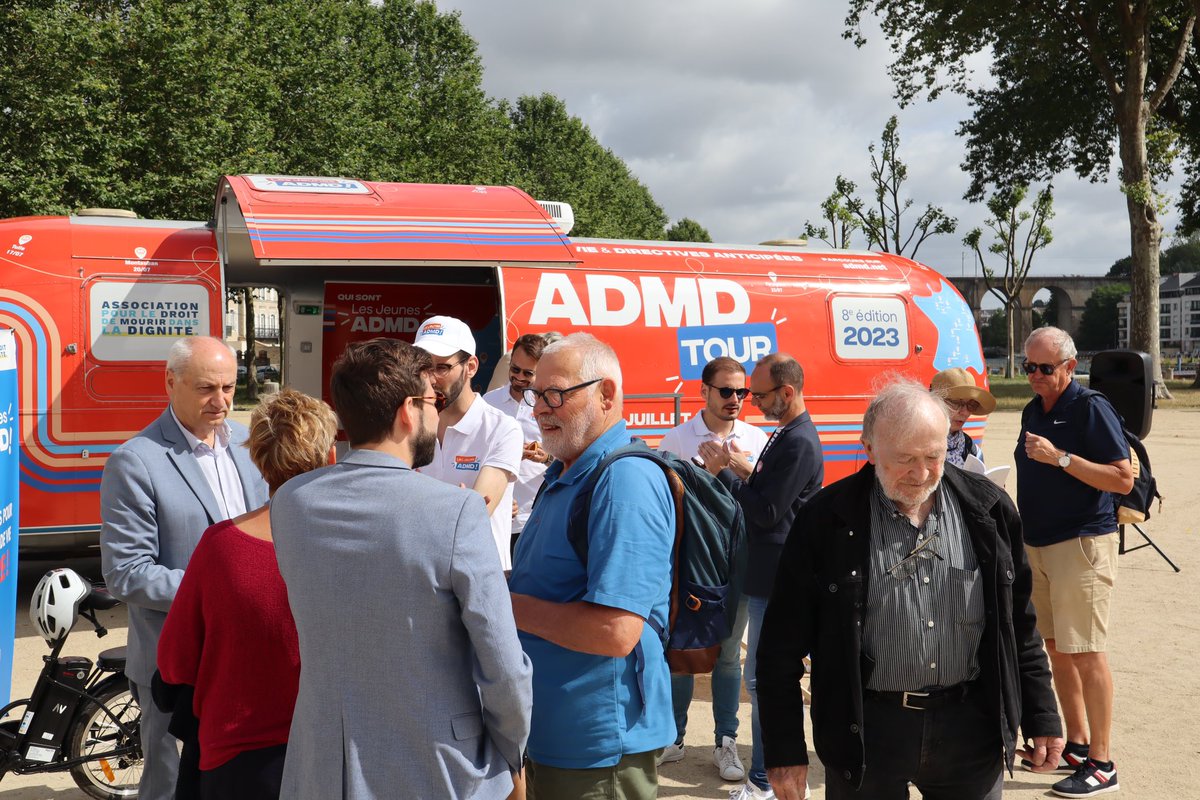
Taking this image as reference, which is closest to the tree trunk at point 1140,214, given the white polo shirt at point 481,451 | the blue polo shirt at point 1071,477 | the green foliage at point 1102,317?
the blue polo shirt at point 1071,477

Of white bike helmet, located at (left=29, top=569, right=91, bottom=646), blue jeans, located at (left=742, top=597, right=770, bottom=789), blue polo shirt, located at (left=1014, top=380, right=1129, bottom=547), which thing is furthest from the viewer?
blue polo shirt, located at (left=1014, top=380, right=1129, bottom=547)

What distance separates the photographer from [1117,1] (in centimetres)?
2600

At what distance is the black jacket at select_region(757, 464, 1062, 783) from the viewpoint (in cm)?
279

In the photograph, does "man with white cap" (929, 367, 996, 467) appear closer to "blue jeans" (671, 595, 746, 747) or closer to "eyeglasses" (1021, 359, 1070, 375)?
"eyeglasses" (1021, 359, 1070, 375)

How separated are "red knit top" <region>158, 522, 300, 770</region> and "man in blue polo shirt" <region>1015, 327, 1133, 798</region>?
347cm

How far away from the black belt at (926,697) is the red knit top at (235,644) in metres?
1.58

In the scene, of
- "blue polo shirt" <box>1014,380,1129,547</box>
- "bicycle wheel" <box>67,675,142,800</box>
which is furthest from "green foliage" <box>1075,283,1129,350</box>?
"bicycle wheel" <box>67,675,142,800</box>

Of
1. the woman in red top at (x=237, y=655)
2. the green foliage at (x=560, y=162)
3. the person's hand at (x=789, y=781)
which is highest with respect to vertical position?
the green foliage at (x=560, y=162)

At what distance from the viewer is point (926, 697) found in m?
2.81

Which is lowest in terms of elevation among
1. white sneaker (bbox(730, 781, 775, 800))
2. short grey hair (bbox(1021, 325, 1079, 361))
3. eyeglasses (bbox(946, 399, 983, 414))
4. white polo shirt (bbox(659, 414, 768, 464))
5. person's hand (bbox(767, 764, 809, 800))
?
white sneaker (bbox(730, 781, 775, 800))

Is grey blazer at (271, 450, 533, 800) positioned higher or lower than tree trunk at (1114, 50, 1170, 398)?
lower

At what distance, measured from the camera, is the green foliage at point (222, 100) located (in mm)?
16750

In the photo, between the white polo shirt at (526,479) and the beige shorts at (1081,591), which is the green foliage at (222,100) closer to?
the white polo shirt at (526,479)

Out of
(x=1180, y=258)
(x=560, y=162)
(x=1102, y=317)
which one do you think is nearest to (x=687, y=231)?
(x=560, y=162)
